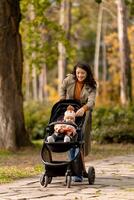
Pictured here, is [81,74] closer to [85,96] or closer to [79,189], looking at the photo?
[85,96]

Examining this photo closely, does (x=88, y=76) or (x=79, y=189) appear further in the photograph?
(x=88, y=76)

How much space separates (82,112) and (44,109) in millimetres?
18322

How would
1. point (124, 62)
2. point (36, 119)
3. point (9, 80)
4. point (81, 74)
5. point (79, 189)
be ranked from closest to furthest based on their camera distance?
point (79, 189), point (81, 74), point (9, 80), point (36, 119), point (124, 62)

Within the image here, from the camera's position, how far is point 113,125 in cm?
2145

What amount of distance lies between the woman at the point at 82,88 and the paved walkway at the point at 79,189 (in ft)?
2.24

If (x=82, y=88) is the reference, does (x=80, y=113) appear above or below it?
below

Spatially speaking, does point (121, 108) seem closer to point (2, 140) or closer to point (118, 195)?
point (2, 140)

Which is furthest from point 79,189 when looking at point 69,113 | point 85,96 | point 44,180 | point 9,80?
point 9,80

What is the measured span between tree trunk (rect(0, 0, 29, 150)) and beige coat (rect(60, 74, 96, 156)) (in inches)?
248

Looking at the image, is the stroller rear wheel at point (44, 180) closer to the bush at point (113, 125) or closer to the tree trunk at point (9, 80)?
the tree trunk at point (9, 80)

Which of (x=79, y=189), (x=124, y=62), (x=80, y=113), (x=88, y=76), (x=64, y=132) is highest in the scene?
(x=88, y=76)

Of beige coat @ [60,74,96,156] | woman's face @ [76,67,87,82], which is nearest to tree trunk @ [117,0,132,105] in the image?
beige coat @ [60,74,96,156]

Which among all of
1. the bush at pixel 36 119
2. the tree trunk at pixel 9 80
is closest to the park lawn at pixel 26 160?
the tree trunk at pixel 9 80

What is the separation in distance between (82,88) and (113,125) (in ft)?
A: 35.3
